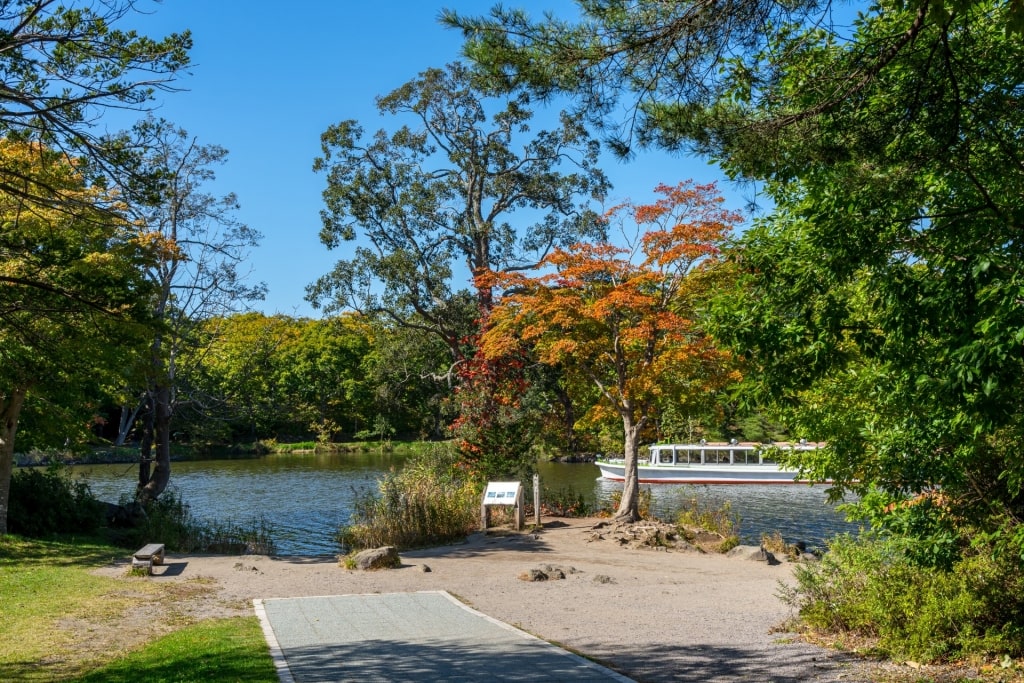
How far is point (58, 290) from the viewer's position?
6070 mm

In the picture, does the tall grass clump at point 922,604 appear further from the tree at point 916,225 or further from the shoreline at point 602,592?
the tree at point 916,225

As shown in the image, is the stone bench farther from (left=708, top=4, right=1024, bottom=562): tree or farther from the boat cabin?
the boat cabin

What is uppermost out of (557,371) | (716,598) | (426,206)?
(426,206)

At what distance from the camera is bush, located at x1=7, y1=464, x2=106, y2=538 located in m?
17.3

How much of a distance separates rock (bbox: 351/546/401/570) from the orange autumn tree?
711 centimetres

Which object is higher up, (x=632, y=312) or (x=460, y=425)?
(x=632, y=312)

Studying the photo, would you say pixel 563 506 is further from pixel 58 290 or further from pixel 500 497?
pixel 58 290

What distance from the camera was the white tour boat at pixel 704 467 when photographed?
3644 cm

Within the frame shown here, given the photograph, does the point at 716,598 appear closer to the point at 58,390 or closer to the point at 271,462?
the point at 58,390

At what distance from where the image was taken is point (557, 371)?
25656mm

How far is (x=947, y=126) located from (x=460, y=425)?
17267 mm

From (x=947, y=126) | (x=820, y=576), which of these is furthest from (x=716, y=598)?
(x=947, y=126)

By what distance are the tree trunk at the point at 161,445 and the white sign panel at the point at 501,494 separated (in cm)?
993

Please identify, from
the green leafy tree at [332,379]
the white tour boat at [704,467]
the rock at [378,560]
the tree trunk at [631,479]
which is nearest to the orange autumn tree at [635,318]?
the tree trunk at [631,479]
